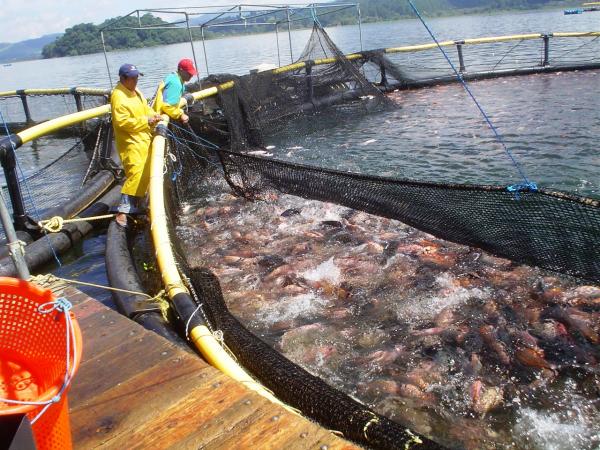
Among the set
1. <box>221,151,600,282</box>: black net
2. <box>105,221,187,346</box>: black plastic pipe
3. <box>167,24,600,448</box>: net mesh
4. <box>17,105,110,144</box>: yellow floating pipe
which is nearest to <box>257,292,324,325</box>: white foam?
<box>167,24,600,448</box>: net mesh

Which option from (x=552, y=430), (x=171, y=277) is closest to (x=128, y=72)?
(x=171, y=277)

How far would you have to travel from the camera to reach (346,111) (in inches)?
677

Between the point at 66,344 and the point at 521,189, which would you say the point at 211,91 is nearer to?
the point at 521,189

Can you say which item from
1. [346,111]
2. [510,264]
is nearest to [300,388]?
[510,264]

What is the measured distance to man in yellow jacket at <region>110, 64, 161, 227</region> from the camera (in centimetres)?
705

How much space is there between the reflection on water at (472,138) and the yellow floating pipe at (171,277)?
5.95m

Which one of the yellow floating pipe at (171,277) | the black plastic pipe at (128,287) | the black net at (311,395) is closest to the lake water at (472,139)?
the black plastic pipe at (128,287)

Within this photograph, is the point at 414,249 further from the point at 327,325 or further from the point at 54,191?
the point at 54,191

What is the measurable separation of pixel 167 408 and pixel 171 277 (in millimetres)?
1879

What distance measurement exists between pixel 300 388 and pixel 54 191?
1076 centimetres

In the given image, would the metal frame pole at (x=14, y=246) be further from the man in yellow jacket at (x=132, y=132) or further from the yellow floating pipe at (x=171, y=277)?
the man in yellow jacket at (x=132, y=132)

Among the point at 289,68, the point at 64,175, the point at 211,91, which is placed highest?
the point at 289,68

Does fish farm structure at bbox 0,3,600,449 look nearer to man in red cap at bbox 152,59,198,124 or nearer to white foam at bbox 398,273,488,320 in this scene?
white foam at bbox 398,273,488,320

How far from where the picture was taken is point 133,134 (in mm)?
7344
